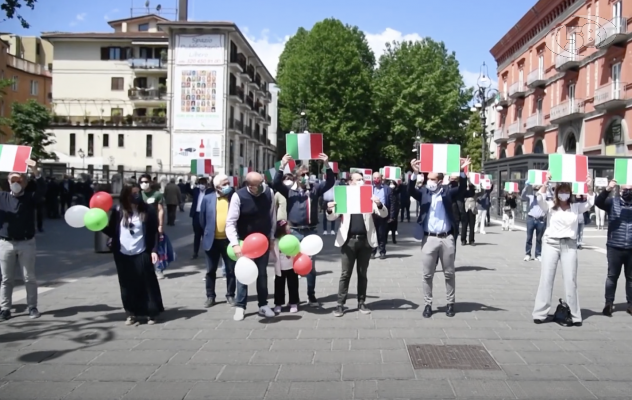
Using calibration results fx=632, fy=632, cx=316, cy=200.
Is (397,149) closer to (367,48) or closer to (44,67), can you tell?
(367,48)

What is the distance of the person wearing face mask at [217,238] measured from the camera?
363 inches

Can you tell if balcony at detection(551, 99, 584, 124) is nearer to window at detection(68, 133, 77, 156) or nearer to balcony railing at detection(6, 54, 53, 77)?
window at detection(68, 133, 77, 156)

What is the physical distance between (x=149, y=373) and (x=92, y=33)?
57328 mm

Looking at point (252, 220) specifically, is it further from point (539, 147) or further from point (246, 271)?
point (539, 147)

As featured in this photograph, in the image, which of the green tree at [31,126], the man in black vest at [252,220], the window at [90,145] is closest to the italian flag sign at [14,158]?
the man in black vest at [252,220]

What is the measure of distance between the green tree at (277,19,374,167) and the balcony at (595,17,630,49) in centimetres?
2081

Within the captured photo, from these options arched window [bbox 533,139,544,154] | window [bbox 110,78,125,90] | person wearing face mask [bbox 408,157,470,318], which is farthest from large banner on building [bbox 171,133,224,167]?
person wearing face mask [bbox 408,157,470,318]

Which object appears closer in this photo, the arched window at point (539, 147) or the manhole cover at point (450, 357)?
the manhole cover at point (450, 357)

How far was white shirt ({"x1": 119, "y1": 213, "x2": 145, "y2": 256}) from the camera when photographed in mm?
7832

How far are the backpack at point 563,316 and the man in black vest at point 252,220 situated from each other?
3.67 metres

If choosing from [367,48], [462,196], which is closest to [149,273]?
[462,196]

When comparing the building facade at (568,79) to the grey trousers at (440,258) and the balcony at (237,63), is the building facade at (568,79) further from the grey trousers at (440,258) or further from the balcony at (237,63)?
the grey trousers at (440,258)

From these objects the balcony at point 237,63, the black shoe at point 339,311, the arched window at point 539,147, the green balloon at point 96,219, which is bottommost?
the black shoe at point 339,311

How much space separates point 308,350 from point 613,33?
30.5m
